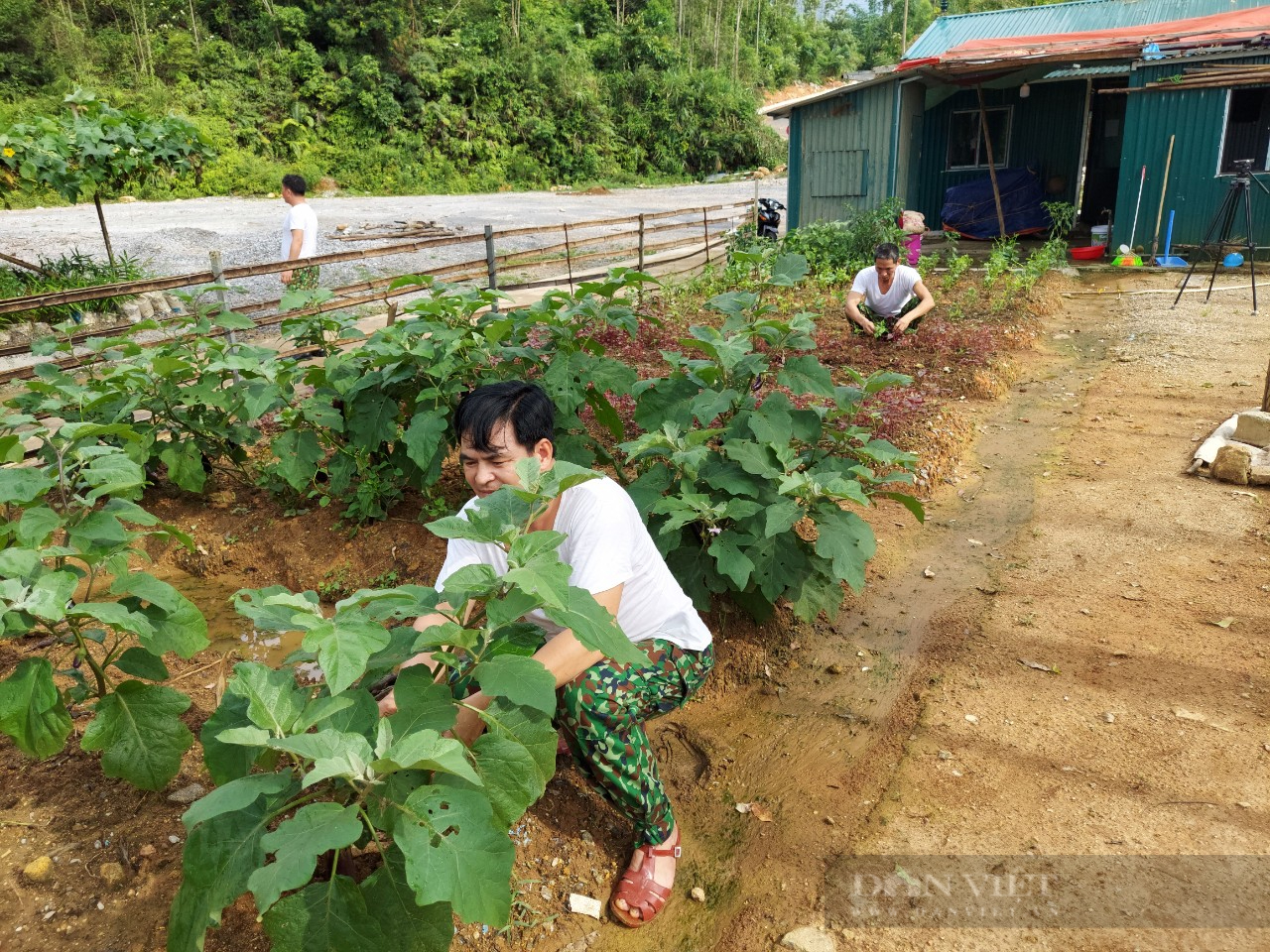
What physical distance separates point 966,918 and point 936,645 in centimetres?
136

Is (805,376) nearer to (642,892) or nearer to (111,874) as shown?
(642,892)

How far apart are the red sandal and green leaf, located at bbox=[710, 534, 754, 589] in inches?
31.7

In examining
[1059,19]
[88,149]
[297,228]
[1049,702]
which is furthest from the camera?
[1059,19]

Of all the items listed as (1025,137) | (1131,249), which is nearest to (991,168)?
(1025,137)

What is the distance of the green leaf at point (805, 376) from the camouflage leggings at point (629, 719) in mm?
1174

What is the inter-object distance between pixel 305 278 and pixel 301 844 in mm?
7088

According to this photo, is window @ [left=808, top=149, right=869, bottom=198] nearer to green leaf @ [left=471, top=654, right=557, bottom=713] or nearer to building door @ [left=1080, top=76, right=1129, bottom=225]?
building door @ [left=1080, top=76, right=1129, bottom=225]

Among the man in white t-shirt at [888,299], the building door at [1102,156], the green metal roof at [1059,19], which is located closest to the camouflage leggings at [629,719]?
the man in white t-shirt at [888,299]

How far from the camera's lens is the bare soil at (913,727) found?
7.51 ft

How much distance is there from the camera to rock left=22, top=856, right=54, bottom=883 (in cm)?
227

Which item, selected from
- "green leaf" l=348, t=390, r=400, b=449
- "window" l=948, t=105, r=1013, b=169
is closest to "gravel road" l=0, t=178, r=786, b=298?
"window" l=948, t=105, r=1013, b=169

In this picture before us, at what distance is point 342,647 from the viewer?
1538mm

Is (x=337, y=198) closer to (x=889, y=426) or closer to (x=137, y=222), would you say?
(x=137, y=222)

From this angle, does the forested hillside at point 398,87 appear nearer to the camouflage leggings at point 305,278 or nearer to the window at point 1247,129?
the camouflage leggings at point 305,278
